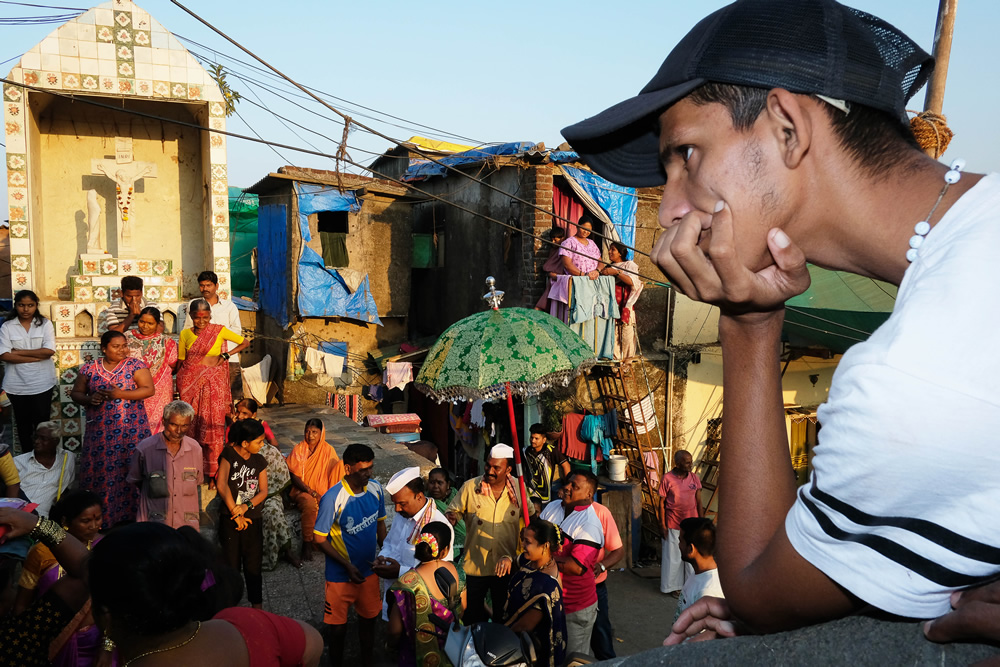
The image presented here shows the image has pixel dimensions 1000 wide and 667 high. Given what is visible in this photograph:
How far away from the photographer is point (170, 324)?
950cm

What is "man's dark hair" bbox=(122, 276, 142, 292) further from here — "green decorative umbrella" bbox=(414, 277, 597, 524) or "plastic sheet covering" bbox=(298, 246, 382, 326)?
"plastic sheet covering" bbox=(298, 246, 382, 326)

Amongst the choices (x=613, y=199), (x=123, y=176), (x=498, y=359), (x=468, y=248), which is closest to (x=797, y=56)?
(x=498, y=359)

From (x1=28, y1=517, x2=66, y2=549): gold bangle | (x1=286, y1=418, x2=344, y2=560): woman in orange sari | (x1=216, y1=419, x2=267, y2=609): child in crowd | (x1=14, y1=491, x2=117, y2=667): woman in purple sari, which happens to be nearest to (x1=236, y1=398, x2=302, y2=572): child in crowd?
(x1=286, y1=418, x2=344, y2=560): woman in orange sari

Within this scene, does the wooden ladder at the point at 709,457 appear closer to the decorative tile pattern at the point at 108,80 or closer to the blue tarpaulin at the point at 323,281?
the blue tarpaulin at the point at 323,281

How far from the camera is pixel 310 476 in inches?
287

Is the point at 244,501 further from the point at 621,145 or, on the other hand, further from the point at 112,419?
the point at 621,145

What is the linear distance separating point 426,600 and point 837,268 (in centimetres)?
440

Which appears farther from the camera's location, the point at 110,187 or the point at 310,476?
the point at 110,187

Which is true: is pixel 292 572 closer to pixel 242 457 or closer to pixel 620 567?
pixel 242 457

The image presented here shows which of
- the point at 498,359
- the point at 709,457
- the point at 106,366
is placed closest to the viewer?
the point at 106,366

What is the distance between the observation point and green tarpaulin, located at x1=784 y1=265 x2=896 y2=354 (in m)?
9.70

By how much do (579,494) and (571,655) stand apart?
4.41ft

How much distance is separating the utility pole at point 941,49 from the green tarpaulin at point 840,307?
266 centimetres

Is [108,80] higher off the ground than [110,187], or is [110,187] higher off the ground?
[108,80]
